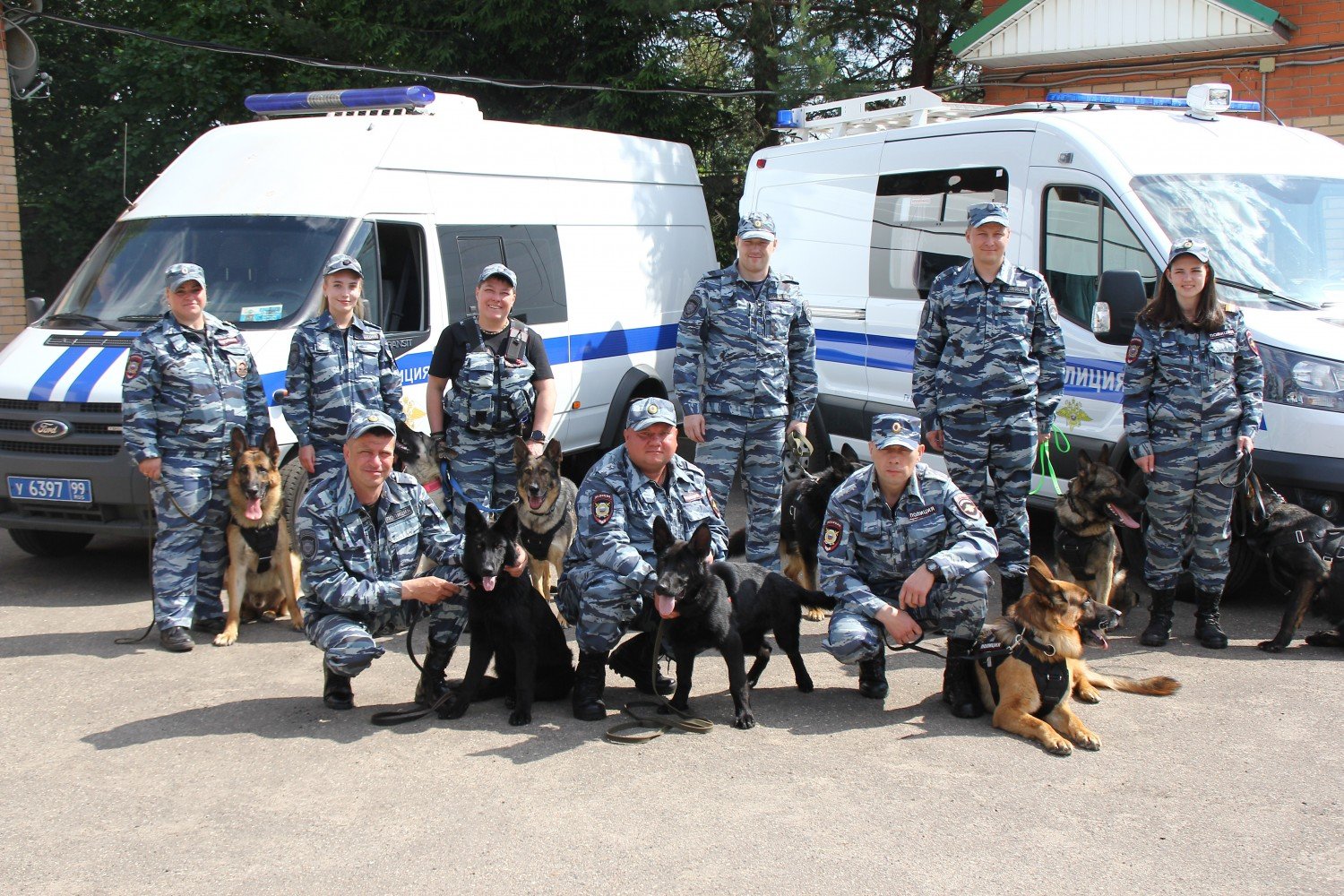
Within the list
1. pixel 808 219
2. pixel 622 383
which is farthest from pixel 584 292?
pixel 808 219

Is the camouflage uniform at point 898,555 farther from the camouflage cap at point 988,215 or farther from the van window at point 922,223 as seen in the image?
the van window at point 922,223

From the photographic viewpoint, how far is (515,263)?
320 inches

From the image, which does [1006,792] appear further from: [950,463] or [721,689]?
[950,463]

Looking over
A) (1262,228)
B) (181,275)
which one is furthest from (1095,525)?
(181,275)

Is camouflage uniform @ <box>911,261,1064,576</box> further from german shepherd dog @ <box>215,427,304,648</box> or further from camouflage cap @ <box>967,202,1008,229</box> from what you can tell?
german shepherd dog @ <box>215,427,304,648</box>

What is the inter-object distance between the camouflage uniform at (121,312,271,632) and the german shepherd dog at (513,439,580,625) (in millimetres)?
1480

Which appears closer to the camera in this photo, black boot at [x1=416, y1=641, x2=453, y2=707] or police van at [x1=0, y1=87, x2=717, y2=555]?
black boot at [x1=416, y1=641, x2=453, y2=707]

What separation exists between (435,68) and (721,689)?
986 cm

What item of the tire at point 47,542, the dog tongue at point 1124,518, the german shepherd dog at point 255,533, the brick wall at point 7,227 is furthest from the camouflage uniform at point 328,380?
the brick wall at point 7,227

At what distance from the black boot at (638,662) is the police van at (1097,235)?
294 centimetres

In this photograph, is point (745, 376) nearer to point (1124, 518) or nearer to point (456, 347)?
point (456, 347)

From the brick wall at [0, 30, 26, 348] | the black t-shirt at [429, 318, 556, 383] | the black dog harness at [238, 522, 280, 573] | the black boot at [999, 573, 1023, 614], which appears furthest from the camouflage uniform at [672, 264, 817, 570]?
the brick wall at [0, 30, 26, 348]

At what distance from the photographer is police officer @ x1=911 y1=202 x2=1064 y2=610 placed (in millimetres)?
5801

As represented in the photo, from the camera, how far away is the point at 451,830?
375 centimetres
